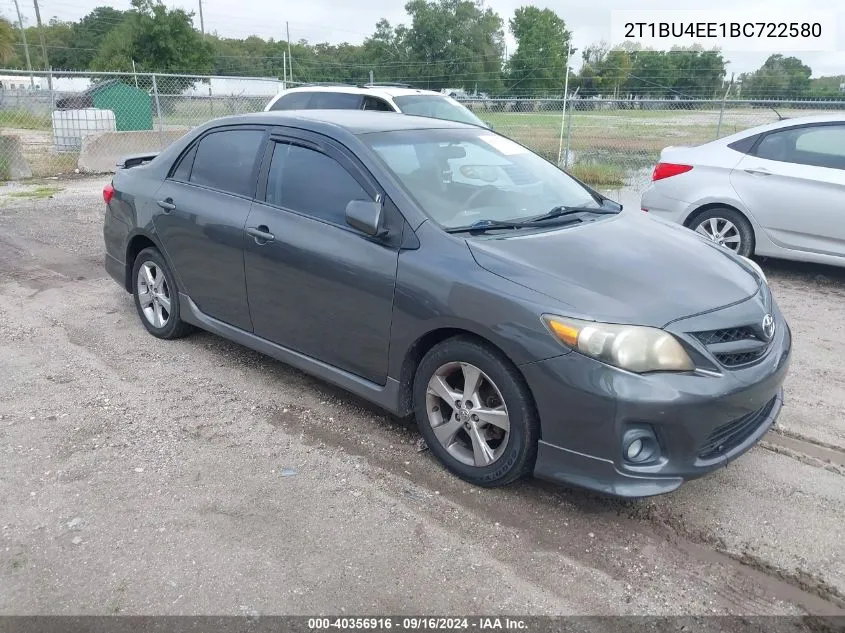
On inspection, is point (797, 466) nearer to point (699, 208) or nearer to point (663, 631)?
point (663, 631)

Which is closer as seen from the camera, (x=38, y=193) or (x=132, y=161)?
(x=132, y=161)

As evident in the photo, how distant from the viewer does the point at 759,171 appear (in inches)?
277

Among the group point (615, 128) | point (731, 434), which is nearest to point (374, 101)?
point (731, 434)

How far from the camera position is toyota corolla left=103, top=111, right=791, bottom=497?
300cm

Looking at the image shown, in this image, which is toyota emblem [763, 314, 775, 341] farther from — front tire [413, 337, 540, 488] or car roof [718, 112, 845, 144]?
car roof [718, 112, 845, 144]

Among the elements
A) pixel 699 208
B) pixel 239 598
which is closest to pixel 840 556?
pixel 239 598

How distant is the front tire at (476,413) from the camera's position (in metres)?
3.18

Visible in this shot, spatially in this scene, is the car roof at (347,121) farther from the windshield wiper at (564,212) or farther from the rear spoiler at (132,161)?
the rear spoiler at (132,161)

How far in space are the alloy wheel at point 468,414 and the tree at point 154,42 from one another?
4622cm

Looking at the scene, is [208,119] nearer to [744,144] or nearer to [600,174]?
[600,174]

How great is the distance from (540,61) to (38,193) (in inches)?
1168

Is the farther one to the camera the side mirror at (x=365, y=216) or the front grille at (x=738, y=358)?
the side mirror at (x=365, y=216)

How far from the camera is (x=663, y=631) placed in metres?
2.60

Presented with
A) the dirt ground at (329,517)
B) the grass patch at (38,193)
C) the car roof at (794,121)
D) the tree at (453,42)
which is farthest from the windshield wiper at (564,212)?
the tree at (453,42)
